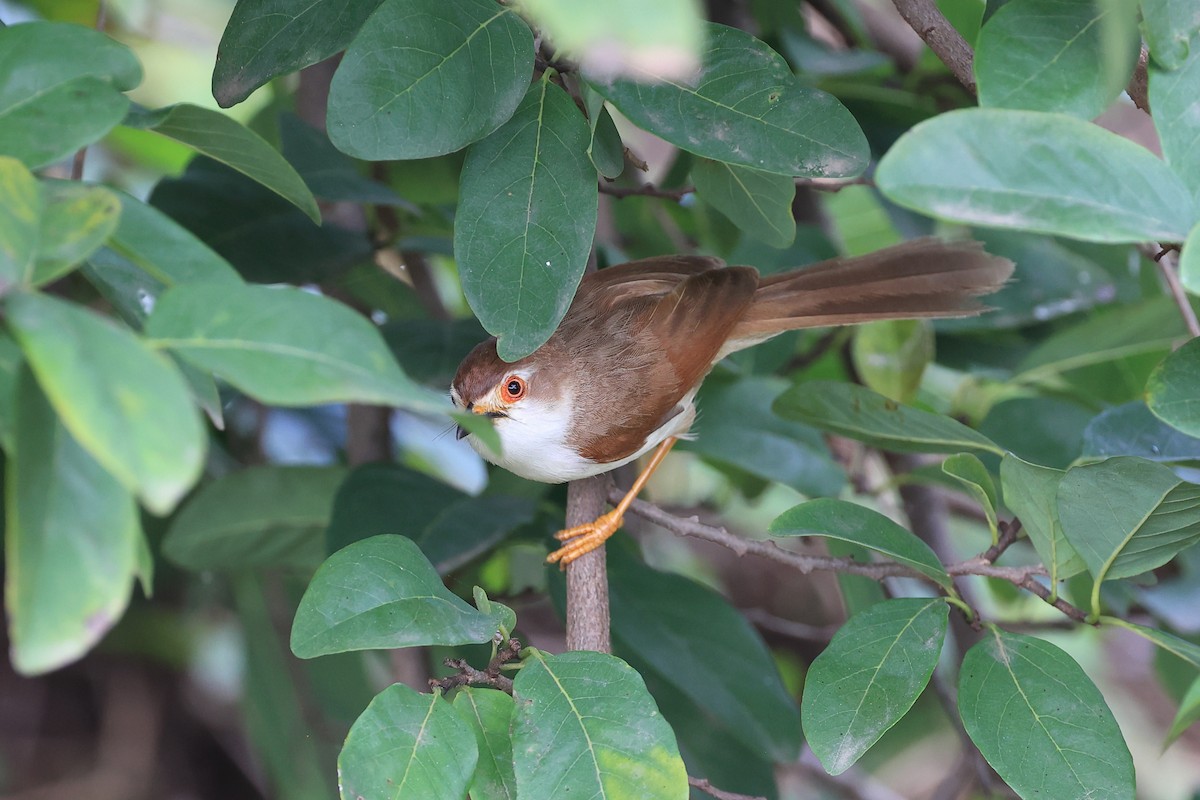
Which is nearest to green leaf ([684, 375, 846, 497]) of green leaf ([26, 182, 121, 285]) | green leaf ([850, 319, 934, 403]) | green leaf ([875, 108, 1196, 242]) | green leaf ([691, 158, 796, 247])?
green leaf ([850, 319, 934, 403])

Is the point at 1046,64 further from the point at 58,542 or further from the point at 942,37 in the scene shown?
the point at 58,542

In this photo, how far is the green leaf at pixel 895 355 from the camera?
297 centimetres

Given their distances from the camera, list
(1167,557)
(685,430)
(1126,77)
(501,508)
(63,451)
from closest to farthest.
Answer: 1. (63,451)
2. (1126,77)
3. (1167,557)
4. (501,508)
5. (685,430)

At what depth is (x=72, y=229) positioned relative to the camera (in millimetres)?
1044

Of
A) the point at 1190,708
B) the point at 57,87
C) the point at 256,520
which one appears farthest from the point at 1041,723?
the point at 256,520

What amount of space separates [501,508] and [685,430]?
0.58 metres

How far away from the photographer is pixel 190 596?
407 cm

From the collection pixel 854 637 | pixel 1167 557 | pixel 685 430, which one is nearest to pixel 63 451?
pixel 854 637

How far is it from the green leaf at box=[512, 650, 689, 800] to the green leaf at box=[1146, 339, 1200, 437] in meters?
0.84

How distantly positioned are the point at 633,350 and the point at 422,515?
663mm

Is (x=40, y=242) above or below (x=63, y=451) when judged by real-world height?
above

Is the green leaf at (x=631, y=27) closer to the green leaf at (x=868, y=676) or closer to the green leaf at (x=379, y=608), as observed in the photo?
the green leaf at (x=379, y=608)

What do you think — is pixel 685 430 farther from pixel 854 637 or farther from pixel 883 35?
pixel 883 35

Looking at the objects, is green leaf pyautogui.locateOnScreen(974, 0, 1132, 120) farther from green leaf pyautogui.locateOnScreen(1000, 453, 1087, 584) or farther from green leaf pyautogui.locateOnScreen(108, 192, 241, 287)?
green leaf pyautogui.locateOnScreen(108, 192, 241, 287)
